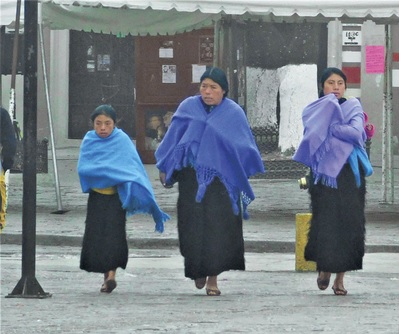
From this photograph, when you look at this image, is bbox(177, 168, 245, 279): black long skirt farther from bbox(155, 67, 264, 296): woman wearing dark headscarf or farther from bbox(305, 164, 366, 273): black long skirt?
bbox(305, 164, 366, 273): black long skirt

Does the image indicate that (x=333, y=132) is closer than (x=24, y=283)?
No

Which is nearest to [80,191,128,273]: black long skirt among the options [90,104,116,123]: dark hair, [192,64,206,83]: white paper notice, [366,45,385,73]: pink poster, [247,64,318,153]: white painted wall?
[90,104,116,123]: dark hair

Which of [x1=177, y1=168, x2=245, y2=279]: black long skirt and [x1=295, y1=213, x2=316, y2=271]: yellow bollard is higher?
[x1=177, y1=168, x2=245, y2=279]: black long skirt

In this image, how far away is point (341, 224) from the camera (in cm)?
1154

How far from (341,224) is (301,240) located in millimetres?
1794

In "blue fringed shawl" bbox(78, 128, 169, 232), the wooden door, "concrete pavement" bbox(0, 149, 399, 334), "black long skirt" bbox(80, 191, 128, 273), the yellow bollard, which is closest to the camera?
"concrete pavement" bbox(0, 149, 399, 334)

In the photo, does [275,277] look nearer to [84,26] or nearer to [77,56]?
[84,26]

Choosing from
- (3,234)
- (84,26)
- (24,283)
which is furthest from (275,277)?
(84,26)

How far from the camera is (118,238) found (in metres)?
11.8

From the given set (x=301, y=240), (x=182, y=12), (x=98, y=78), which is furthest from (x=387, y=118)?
(x=98, y=78)

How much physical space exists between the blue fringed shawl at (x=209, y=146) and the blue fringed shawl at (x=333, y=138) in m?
0.45

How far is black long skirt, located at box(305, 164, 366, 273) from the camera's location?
37.7ft

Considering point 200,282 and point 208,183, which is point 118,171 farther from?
point 200,282

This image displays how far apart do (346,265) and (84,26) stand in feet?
25.0
